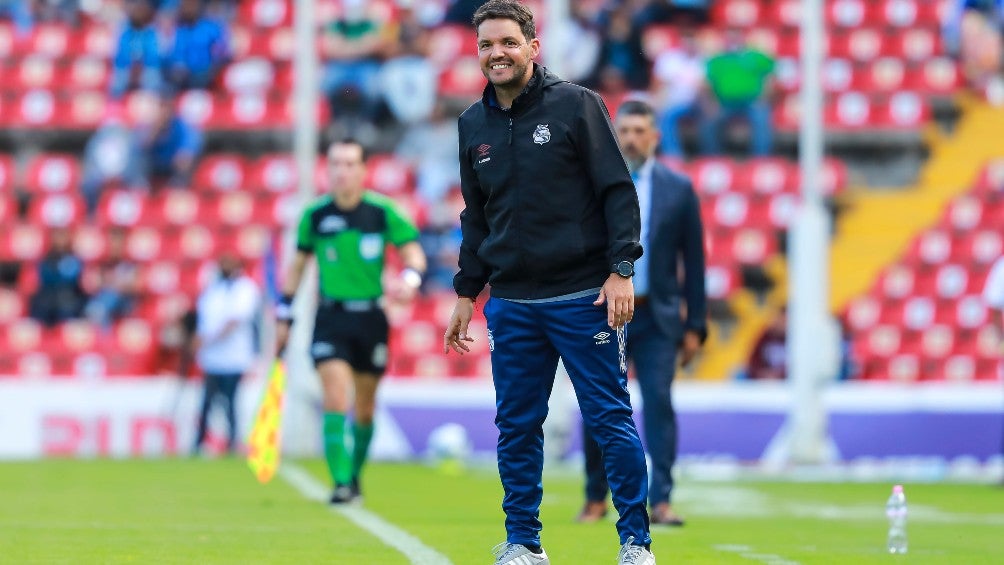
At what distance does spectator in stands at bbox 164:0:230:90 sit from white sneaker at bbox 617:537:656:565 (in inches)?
726

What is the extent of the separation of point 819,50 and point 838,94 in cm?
612

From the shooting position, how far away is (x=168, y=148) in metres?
23.7

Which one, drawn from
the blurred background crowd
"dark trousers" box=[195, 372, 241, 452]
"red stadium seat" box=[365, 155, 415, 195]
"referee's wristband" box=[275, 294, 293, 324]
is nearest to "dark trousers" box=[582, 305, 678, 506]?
"referee's wristband" box=[275, 294, 293, 324]

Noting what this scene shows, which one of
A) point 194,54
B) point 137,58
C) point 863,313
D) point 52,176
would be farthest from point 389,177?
point 863,313

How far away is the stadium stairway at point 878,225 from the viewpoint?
2181 cm

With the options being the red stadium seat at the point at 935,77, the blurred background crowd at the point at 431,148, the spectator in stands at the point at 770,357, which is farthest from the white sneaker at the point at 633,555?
the red stadium seat at the point at 935,77

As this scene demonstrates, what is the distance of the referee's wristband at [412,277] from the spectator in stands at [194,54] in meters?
13.6

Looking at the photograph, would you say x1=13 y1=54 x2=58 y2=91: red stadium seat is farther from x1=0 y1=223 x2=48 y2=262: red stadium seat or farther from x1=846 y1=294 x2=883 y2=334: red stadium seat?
x1=846 y1=294 x2=883 y2=334: red stadium seat

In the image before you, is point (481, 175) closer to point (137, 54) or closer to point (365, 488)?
point (365, 488)

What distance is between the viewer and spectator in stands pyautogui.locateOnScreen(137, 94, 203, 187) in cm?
2353

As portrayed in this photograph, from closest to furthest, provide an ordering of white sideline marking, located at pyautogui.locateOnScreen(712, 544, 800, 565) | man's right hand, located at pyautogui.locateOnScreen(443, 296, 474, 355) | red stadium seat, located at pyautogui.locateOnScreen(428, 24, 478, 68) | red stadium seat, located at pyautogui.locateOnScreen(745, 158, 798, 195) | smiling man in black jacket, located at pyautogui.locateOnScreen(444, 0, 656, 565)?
smiling man in black jacket, located at pyautogui.locateOnScreen(444, 0, 656, 565) → man's right hand, located at pyautogui.locateOnScreen(443, 296, 474, 355) → white sideline marking, located at pyautogui.locateOnScreen(712, 544, 800, 565) → red stadium seat, located at pyautogui.locateOnScreen(745, 158, 798, 195) → red stadium seat, located at pyautogui.locateOnScreen(428, 24, 478, 68)

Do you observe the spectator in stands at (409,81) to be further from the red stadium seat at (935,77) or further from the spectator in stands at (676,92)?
the red stadium seat at (935,77)

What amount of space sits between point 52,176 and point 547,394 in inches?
693

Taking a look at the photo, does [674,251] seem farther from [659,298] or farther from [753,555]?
[753,555]
